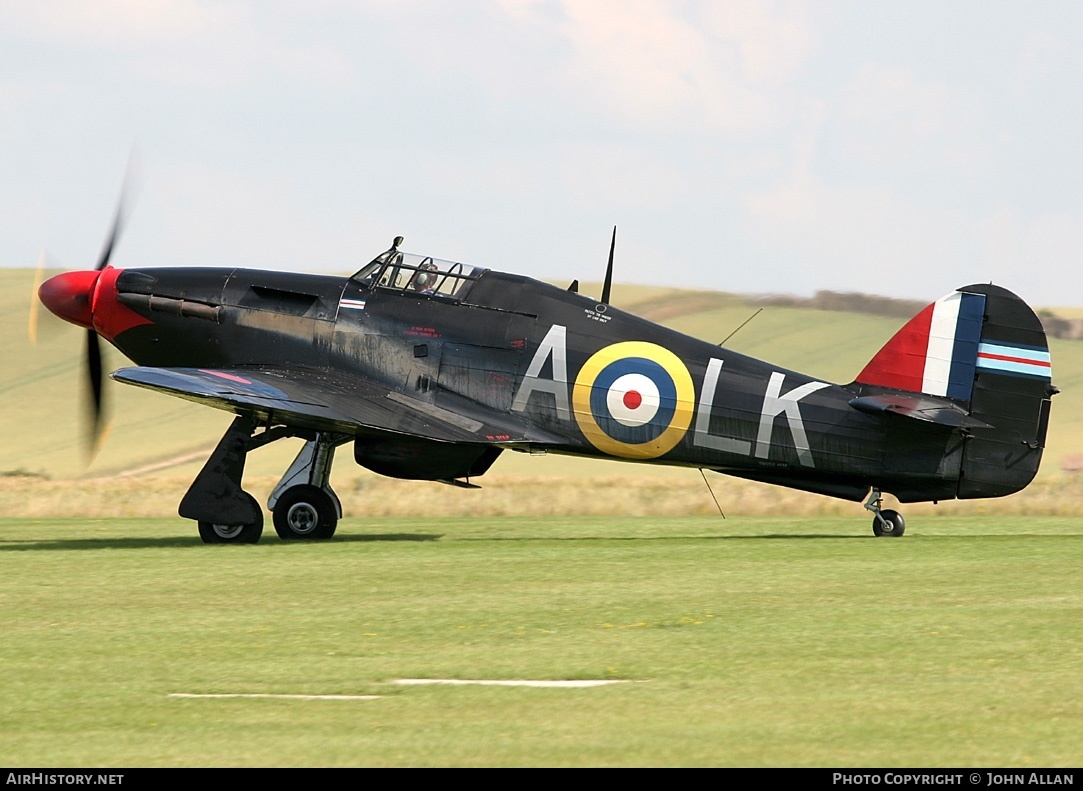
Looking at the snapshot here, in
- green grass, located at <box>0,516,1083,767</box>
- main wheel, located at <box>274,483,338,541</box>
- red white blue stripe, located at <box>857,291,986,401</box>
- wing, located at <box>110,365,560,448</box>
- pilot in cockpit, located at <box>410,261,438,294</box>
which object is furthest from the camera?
pilot in cockpit, located at <box>410,261,438,294</box>

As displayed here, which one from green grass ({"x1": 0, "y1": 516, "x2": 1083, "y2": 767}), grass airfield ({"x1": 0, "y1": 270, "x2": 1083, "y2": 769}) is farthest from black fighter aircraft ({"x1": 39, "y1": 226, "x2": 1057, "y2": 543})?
green grass ({"x1": 0, "y1": 516, "x2": 1083, "y2": 767})

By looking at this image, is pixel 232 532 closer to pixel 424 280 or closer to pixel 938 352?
pixel 424 280

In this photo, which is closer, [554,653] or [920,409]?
[554,653]

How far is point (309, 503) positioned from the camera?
54.2ft

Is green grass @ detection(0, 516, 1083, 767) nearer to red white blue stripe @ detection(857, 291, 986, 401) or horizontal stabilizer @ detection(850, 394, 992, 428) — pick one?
horizontal stabilizer @ detection(850, 394, 992, 428)

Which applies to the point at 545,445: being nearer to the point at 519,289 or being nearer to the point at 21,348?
the point at 519,289

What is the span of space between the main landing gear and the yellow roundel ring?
2801mm

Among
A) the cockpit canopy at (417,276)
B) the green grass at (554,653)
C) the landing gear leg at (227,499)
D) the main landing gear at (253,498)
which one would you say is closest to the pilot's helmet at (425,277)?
the cockpit canopy at (417,276)

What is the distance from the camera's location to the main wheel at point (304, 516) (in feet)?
54.1

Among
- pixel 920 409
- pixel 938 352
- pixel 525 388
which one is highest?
pixel 938 352

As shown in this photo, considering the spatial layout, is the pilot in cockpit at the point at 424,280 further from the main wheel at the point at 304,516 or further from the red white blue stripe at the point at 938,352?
the red white blue stripe at the point at 938,352

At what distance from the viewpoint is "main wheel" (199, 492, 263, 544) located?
628 inches

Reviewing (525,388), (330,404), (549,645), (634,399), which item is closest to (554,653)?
(549,645)

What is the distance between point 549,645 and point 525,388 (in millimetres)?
7946
